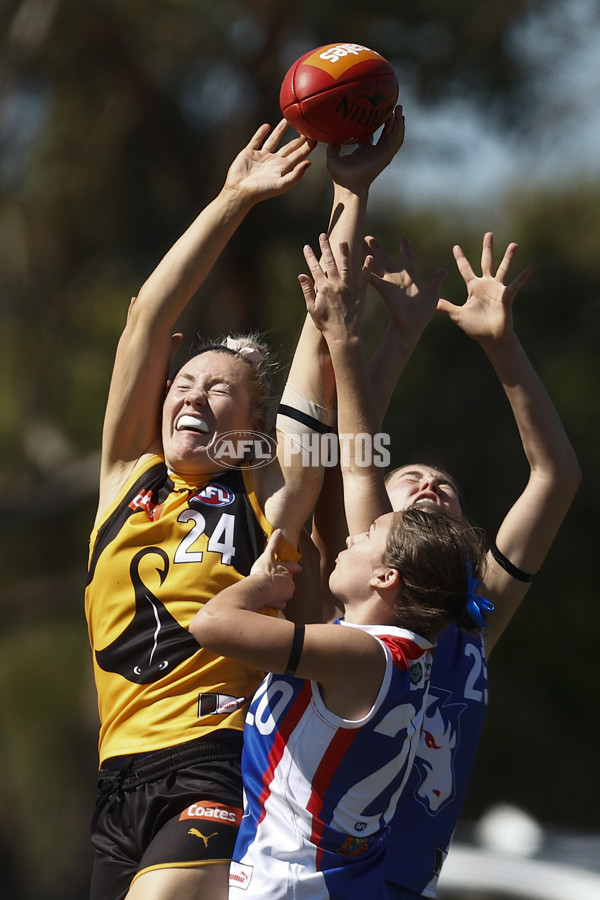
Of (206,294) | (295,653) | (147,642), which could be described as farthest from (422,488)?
(206,294)

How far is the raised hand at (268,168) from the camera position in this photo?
3303 mm

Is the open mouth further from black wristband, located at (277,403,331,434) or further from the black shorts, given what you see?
the black shorts

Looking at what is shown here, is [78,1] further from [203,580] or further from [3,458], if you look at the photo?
[203,580]

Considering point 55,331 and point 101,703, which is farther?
point 55,331

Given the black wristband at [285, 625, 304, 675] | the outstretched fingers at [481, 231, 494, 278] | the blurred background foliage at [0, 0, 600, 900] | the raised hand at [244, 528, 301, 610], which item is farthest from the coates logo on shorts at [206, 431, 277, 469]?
the blurred background foliage at [0, 0, 600, 900]

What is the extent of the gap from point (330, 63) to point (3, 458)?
29.0 feet

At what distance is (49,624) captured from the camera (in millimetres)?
12109

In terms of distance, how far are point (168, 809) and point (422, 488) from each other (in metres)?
1.13

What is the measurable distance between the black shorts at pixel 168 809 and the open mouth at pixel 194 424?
0.82 metres

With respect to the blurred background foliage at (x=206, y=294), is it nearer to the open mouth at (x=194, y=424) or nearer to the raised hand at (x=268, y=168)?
the raised hand at (x=268, y=168)

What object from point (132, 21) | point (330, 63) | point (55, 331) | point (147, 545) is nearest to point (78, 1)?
point (132, 21)

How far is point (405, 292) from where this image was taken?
3.59 meters

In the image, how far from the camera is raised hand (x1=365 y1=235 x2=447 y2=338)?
354 centimetres

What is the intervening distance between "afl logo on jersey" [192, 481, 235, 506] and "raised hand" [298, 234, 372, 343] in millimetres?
513
